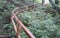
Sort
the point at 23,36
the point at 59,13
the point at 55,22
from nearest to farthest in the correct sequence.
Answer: the point at 23,36 → the point at 55,22 → the point at 59,13

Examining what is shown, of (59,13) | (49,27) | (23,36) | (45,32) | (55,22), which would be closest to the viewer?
(23,36)

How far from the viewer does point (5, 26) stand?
887cm

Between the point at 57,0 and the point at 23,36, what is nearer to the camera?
the point at 23,36

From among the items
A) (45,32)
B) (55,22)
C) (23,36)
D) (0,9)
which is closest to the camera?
(23,36)

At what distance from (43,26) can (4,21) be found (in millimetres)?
2573

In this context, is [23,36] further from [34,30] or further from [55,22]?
[55,22]

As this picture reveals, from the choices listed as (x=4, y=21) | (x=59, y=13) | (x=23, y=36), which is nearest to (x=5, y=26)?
(x=4, y=21)

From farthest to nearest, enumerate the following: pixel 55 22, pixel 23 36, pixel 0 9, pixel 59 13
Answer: pixel 0 9
pixel 59 13
pixel 55 22
pixel 23 36

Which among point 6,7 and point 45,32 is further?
point 6,7

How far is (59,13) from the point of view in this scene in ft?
36.6

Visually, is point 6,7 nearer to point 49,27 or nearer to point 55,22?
point 55,22

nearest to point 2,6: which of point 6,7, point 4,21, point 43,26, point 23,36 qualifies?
point 6,7

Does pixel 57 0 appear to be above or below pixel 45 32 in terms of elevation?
above

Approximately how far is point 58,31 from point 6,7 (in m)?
6.14
